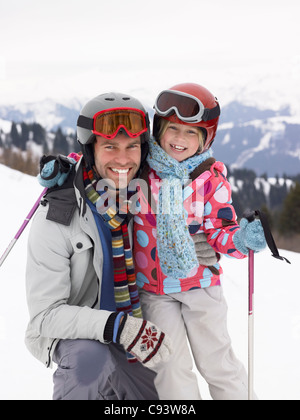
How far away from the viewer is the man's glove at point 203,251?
7.91 ft

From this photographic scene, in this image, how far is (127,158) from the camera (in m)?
2.22

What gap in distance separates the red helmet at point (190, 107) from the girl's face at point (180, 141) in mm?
41

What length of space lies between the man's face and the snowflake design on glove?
727 mm

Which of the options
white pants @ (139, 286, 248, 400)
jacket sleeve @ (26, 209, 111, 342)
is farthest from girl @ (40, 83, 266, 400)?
jacket sleeve @ (26, 209, 111, 342)

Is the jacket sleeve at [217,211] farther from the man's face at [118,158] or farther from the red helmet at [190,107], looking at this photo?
the man's face at [118,158]

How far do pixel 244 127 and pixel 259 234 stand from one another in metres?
46.4

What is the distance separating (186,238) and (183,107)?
0.69 m

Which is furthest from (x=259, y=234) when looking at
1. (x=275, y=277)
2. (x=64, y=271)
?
(x=275, y=277)

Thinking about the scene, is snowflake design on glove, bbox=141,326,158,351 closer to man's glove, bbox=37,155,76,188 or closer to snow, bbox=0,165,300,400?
man's glove, bbox=37,155,76,188

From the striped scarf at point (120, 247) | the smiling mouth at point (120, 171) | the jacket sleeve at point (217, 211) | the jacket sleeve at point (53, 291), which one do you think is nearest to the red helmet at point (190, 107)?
the jacket sleeve at point (217, 211)

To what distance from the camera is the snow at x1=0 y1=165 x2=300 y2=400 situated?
117 inches

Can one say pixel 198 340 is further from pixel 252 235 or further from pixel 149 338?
pixel 252 235

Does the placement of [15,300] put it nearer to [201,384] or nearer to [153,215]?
[201,384]

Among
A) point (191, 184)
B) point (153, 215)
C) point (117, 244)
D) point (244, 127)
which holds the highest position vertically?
point (244, 127)
